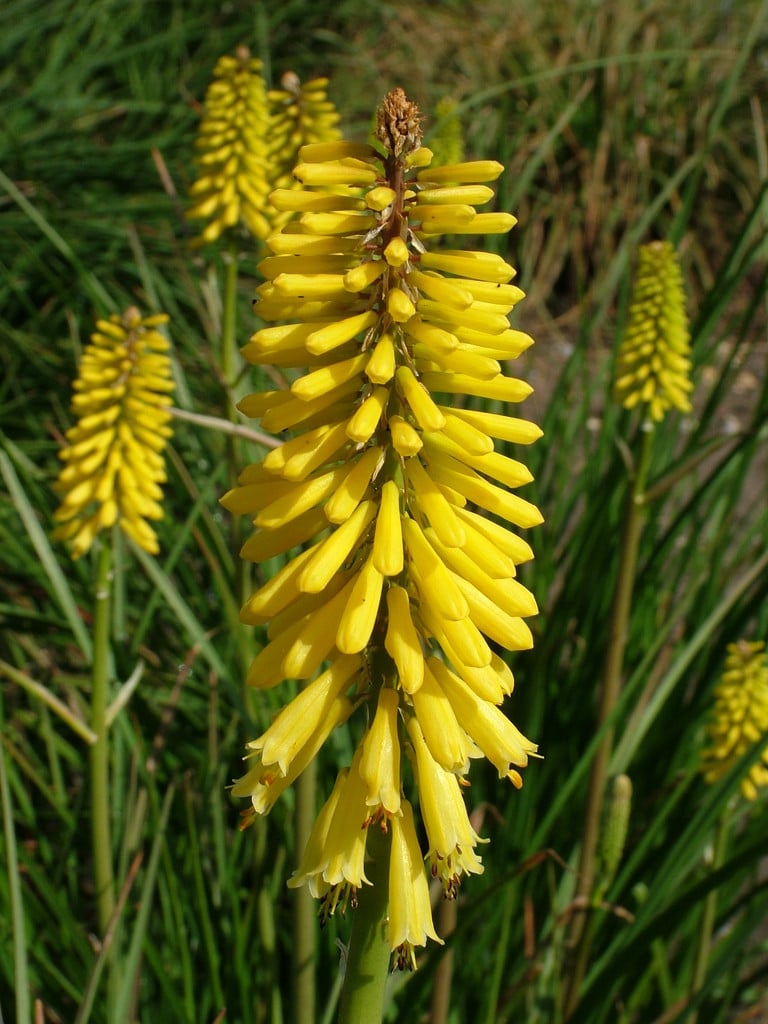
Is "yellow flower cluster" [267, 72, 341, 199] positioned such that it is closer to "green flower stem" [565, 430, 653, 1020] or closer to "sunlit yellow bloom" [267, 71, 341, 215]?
"sunlit yellow bloom" [267, 71, 341, 215]

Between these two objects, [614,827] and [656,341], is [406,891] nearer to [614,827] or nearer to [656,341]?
[614,827]

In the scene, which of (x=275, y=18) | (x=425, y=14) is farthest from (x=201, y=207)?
(x=425, y=14)

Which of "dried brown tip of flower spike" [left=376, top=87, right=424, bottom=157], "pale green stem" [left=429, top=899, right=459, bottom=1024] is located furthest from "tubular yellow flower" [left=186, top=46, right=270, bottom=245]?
"pale green stem" [left=429, top=899, right=459, bottom=1024]

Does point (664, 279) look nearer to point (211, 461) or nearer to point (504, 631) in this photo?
point (504, 631)

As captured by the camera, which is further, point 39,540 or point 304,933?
point 39,540

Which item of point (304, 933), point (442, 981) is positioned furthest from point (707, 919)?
point (304, 933)

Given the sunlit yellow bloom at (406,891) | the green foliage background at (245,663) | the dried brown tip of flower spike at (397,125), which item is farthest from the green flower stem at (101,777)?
the dried brown tip of flower spike at (397,125)

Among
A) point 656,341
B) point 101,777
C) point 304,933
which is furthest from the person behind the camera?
point 656,341

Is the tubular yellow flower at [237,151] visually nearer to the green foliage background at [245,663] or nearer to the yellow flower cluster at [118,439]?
the green foliage background at [245,663]
